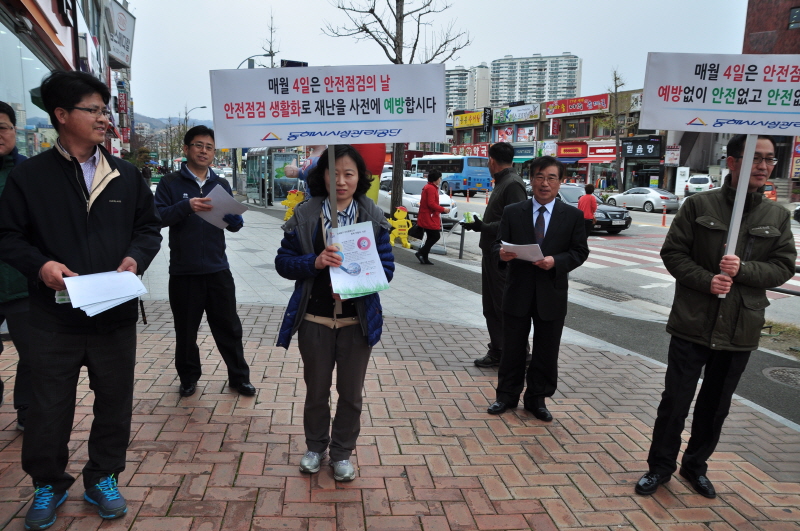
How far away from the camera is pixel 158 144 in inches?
3725

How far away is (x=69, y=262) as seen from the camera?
8.34 ft

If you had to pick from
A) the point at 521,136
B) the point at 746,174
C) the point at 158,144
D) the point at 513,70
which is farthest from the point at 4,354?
the point at 513,70

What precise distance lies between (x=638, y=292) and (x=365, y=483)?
838 centimetres

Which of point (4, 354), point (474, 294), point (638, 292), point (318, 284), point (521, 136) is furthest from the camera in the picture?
point (521, 136)

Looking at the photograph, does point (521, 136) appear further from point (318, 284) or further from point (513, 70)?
point (513, 70)

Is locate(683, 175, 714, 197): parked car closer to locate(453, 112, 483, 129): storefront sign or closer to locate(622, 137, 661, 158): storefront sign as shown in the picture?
locate(622, 137, 661, 158): storefront sign

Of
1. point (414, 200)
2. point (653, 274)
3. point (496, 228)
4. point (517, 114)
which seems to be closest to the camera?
point (496, 228)

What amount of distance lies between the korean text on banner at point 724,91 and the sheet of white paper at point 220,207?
2.56 meters

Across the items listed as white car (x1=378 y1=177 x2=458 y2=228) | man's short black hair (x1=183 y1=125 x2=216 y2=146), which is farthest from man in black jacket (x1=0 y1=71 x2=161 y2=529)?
white car (x1=378 y1=177 x2=458 y2=228)

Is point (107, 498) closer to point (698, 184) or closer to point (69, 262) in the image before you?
point (69, 262)

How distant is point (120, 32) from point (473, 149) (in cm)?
3734

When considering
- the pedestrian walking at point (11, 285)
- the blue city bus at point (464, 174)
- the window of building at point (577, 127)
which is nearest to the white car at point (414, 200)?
the pedestrian walking at point (11, 285)

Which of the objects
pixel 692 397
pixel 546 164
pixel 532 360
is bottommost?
pixel 532 360

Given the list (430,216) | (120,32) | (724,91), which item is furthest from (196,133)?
(120,32)
